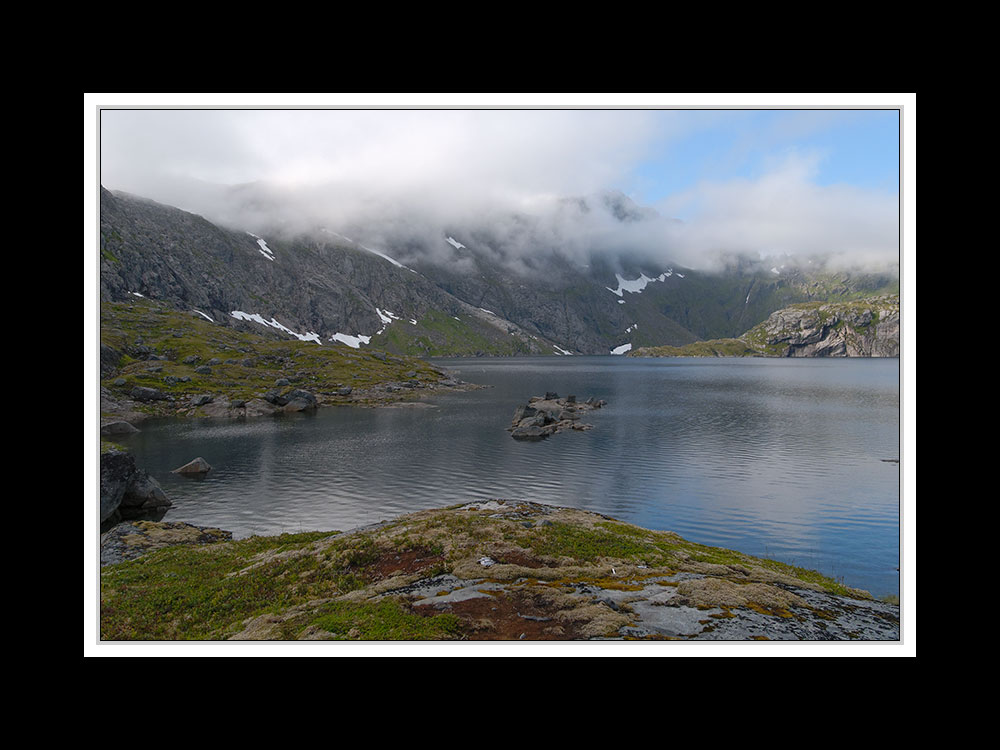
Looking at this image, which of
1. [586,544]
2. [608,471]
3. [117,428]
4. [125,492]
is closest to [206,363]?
[117,428]

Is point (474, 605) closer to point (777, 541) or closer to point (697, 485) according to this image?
point (777, 541)

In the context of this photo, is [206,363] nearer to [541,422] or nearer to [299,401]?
[299,401]

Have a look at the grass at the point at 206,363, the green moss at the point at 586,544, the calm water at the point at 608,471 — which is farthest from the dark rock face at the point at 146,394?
the green moss at the point at 586,544

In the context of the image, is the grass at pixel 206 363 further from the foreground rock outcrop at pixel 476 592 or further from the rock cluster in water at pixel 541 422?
the foreground rock outcrop at pixel 476 592

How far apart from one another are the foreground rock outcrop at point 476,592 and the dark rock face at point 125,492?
1912cm

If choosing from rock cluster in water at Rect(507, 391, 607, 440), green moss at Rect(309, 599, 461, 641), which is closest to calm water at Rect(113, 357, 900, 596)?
rock cluster in water at Rect(507, 391, 607, 440)

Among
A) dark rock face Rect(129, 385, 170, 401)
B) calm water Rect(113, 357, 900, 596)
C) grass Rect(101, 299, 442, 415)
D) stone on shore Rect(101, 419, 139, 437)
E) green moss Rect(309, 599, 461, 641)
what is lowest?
calm water Rect(113, 357, 900, 596)

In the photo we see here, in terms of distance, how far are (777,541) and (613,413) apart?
8060 centimetres

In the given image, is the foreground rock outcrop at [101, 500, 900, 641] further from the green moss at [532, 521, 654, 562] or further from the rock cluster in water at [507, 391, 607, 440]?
the rock cluster in water at [507, 391, 607, 440]

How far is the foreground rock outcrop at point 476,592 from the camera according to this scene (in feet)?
56.1

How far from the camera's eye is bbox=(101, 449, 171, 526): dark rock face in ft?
145

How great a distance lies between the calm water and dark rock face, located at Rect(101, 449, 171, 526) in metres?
2.03
